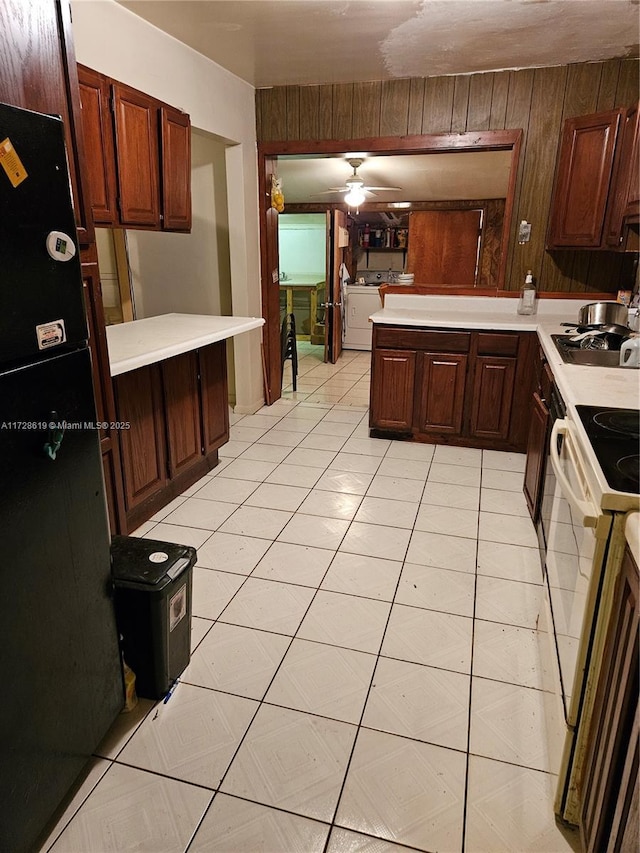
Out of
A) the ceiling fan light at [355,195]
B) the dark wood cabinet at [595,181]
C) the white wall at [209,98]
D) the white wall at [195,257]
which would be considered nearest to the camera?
the white wall at [209,98]

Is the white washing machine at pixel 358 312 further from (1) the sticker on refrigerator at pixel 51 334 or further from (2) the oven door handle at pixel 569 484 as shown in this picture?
(1) the sticker on refrigerator at pixel 51 334

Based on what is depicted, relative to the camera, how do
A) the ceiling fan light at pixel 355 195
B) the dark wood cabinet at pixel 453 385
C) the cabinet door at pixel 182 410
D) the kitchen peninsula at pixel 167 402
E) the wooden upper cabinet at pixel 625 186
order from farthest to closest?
the ceiling fan light at pixel 355 195 < the dark wood cabinet at pixel 453 385 < the wooden upper cabinet at pixel 625 186 < the cabinet door at pixel 182 410 < the kitchen peninsula at pixel 167 402

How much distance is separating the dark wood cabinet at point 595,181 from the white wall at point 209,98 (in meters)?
2.16

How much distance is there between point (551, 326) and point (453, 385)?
27.9 inches

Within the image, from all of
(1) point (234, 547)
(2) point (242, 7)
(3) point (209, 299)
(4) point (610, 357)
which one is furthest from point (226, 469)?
(2) point (242, 7)

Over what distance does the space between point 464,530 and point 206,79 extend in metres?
3.10

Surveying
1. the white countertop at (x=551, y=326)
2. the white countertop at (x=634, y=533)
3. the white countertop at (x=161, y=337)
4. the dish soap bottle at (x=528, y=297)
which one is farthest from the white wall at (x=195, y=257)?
the white countertop at (x=634, y=533)

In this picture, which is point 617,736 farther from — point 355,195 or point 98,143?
point 355,195

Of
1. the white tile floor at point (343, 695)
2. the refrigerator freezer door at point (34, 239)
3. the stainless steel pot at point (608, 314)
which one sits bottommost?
the white tile floor at point (343, 695)

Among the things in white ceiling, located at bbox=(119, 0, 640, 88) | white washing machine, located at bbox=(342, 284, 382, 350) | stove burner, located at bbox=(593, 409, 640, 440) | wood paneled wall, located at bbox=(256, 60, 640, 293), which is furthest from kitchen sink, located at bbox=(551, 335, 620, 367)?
white washing machine, located at bbox=(342, 284, 382, 350)

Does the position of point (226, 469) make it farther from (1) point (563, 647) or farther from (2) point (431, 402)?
(1) point (563, 647)

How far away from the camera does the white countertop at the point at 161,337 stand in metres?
2.18

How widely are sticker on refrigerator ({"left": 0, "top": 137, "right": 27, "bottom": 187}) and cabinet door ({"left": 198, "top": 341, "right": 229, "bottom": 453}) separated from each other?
1.92 meters

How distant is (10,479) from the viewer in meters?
1.04
